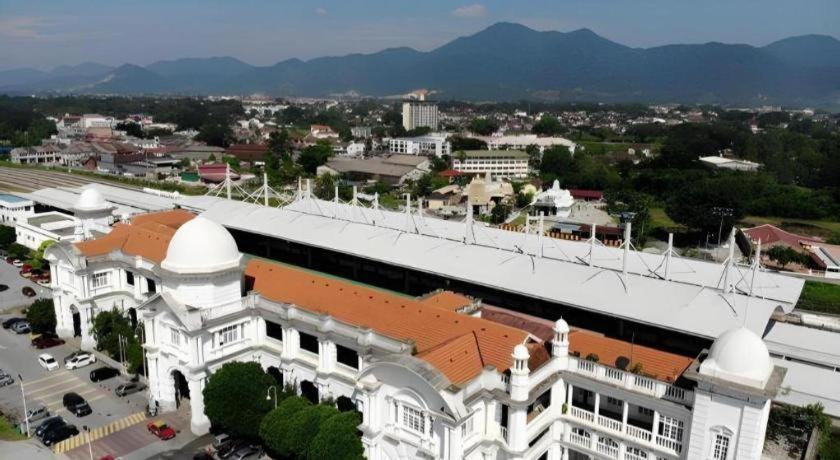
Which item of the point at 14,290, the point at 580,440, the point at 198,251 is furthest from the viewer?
the point at 14,290

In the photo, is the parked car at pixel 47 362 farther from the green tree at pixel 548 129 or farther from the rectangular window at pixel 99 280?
the green tree at pixel 548 129

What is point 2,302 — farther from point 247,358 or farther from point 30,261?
point 247,358

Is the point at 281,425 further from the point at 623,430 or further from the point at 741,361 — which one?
the point at 741,361

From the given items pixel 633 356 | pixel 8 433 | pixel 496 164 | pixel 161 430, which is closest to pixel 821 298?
pixel 633 356

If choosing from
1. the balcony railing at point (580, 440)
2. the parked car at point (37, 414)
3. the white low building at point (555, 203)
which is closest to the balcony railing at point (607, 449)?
the balcony railing at point (580, 440)

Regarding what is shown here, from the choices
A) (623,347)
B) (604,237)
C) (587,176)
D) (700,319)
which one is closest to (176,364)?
(623,347)

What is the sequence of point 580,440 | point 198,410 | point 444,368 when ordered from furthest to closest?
1. point 198,410
2. point 580,440
3. point 444,368
